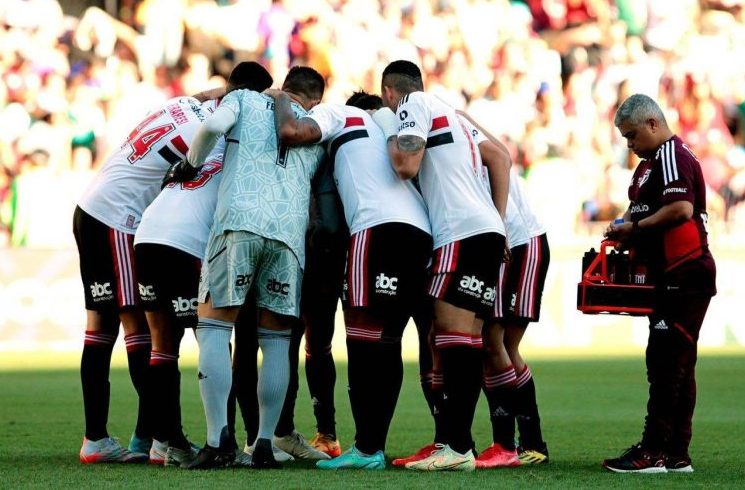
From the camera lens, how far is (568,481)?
690 cm

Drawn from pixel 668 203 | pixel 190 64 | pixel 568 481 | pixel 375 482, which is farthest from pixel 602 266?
pixel 190 64

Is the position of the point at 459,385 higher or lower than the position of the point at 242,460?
higher

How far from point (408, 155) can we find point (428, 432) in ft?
9.80

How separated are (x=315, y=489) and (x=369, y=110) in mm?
2841

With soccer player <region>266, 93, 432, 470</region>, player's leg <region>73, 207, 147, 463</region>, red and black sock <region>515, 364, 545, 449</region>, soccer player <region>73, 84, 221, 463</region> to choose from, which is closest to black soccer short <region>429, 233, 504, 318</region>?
soccer player <region>266, 93, 432, 470</region>

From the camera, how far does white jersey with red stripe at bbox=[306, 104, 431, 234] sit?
7.41m

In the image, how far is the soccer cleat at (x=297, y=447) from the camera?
826cm

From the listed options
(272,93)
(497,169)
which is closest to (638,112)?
(497,169)

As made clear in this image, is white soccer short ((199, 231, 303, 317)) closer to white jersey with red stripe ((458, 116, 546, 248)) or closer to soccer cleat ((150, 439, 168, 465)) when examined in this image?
soccer cleat ((150, 439, 168, 465))

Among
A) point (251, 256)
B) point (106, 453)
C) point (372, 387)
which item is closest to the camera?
point (251, 256)

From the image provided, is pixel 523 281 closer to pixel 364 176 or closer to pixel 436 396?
pixel 436 396

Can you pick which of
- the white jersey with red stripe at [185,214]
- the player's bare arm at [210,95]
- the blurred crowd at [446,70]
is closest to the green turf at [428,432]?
the white jersey with red stripe at [185,214]

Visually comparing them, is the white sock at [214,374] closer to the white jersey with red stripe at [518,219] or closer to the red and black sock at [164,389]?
the red and black sock at [164,389]

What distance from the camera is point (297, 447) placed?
828 centimetres
